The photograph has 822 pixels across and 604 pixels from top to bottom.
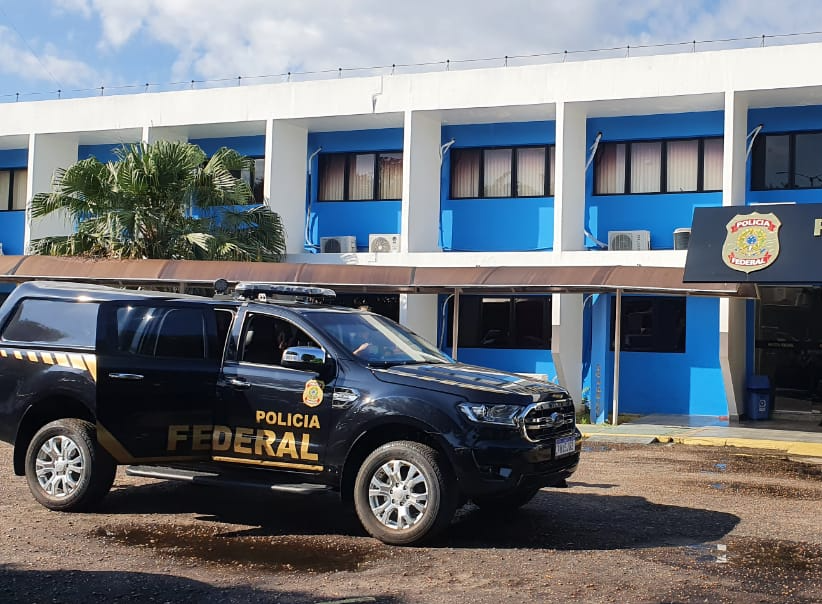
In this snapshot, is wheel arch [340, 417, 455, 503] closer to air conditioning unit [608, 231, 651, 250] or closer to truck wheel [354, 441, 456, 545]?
truck wheel [354, 441, 456, 545]

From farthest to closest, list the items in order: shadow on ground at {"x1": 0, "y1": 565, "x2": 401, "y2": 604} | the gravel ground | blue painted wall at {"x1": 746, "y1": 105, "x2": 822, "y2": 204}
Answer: blue painted wall at {"x1": 746, "y1": 105, "x2": 822, "y2": 204} → the gravel ground → shadow on ground at {"x1": 0, "y1": 565, "x2": 401, "y2": 604}

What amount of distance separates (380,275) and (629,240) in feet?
19.4

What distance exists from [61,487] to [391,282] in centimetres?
1134

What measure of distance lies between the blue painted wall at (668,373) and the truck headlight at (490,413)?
13.9 m

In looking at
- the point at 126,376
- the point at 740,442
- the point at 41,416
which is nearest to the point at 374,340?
the point at 126,376

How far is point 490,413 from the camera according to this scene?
7.62 m

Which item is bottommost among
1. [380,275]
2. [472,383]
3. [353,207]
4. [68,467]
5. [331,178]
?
[68,467]

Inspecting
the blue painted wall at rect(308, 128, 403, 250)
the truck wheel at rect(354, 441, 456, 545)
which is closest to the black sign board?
the blue painted wall at rect(308, 128, 403, 250)

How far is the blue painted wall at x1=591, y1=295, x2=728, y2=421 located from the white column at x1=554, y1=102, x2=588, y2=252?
61.6 inches

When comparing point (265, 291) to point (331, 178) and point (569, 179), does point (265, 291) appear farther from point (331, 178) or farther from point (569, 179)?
point (331, 178)

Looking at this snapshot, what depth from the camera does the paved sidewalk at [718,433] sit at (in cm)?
1552

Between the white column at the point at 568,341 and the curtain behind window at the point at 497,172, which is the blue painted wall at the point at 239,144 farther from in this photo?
the white column at the point at 568,341

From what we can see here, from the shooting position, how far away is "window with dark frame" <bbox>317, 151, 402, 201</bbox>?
24578 mm

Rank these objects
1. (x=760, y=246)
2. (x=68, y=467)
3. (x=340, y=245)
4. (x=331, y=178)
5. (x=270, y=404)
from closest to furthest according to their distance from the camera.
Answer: (x=270, y=404)
(x=68, y=467)
(x=760, y=246)
(x=340, y=245)
(x=331, y=178)
